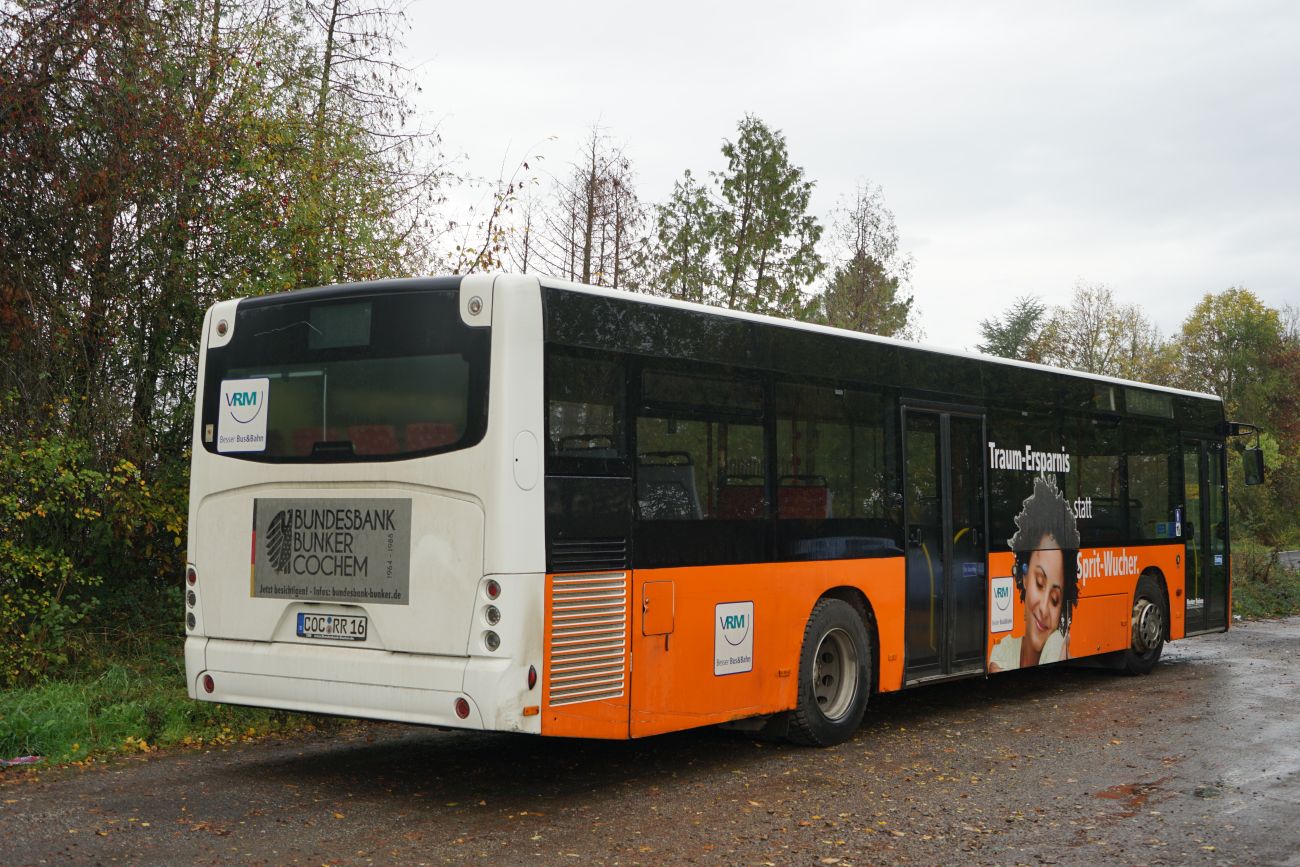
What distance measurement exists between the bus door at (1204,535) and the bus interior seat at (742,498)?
7901mm

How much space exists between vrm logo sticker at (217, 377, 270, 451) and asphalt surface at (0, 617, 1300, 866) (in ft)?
6.74

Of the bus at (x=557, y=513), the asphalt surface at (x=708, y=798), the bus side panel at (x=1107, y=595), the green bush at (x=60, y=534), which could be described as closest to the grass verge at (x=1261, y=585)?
the bus side panel at (x=1107, y=595)

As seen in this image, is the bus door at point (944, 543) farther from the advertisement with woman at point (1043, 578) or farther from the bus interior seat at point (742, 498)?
the bus interior seat at point (742, 498)

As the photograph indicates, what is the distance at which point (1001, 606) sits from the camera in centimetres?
1166

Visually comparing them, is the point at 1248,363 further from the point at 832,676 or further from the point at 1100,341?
the point at 832,676

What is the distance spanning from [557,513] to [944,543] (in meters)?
4.63

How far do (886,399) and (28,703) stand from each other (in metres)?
6.56

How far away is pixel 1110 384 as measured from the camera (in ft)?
44.9

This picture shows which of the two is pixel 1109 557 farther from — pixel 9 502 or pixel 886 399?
pixel 9 502

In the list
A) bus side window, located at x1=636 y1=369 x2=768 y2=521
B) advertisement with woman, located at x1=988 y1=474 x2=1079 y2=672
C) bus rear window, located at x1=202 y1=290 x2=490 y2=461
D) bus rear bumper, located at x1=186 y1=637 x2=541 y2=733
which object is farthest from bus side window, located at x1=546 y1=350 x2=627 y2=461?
advertisement with woman, located at x1=988 y1=474 x2=1079 y2=672

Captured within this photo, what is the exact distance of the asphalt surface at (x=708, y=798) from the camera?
21.8ft

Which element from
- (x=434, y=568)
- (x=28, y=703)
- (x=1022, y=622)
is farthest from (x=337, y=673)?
(x=1022, y=622)

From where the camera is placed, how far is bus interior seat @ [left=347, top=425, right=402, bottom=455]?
7.61 metres

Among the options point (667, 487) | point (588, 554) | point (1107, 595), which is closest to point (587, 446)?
point (588, 554)
